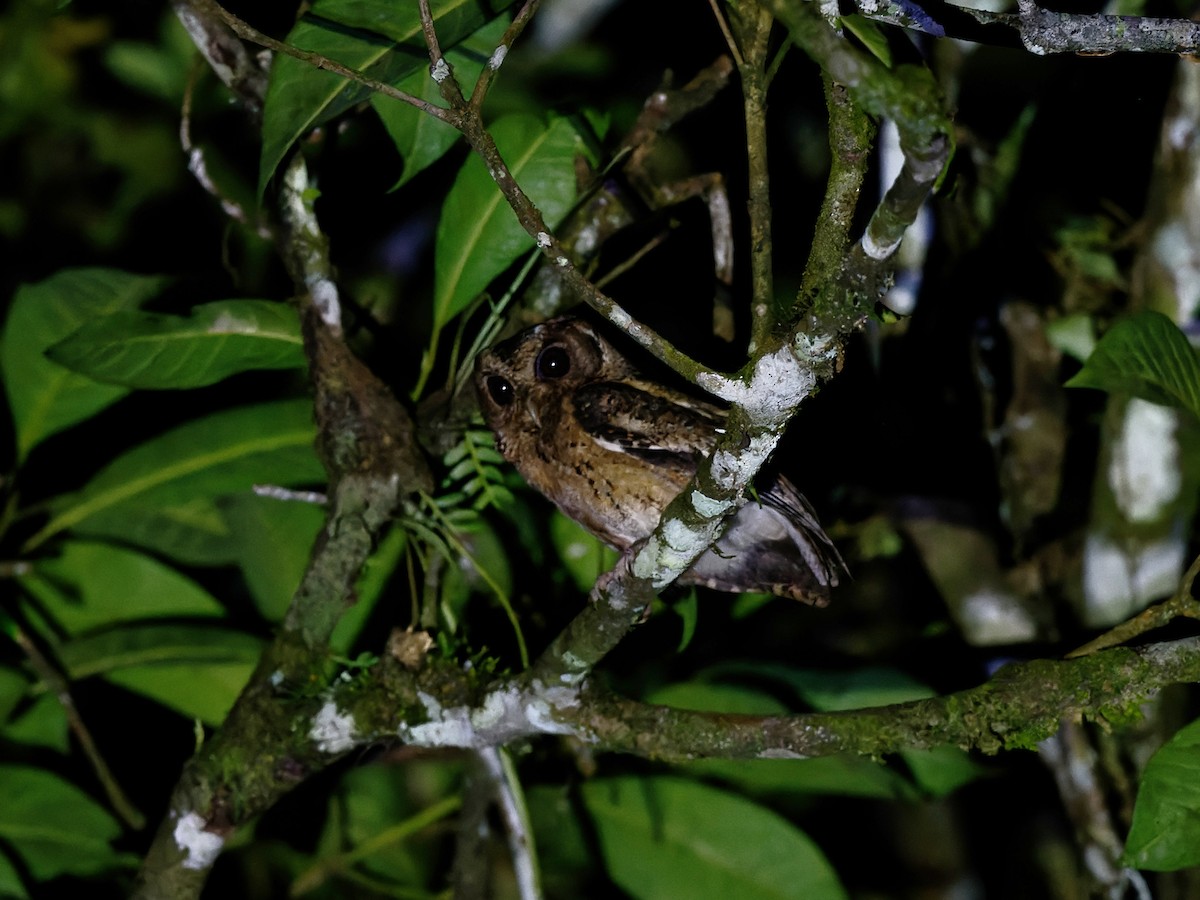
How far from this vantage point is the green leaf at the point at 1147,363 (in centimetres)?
180

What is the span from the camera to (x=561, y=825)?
2.67 meters

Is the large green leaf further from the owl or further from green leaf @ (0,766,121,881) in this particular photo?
green leaf @ (0,766,121,881)

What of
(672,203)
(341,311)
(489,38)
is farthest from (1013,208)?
(341,311)

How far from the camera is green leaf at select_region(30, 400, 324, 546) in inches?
99.0

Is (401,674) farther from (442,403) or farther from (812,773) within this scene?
(812,773)

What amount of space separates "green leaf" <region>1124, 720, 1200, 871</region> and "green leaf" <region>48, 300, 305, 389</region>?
5.63 ft

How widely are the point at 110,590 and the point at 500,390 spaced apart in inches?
48.0

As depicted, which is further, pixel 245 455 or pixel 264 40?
pixel 245 455

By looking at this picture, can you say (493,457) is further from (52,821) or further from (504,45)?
(52,821)

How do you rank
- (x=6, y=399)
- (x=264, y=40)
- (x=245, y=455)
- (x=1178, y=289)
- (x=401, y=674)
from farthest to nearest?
(x=6, y=399)
(x=1178, y=289)
(x=245, y=455)
(x=401, y=674)
(x=264, y=40)

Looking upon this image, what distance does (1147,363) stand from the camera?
5.97ft

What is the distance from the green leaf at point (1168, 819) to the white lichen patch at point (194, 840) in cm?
157

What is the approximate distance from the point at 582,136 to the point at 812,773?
5.20ft

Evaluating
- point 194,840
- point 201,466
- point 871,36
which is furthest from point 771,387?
point 201,466
